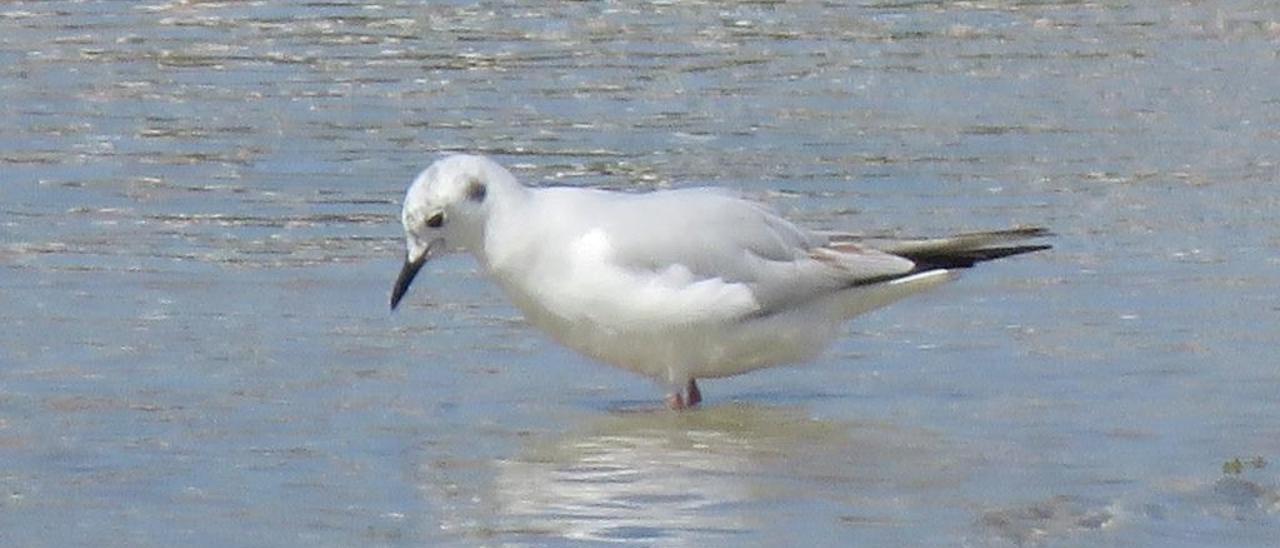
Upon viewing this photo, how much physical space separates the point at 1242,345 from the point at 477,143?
432 cm

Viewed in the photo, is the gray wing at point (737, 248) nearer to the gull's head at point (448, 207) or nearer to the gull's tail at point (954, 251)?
the gull's tail at point (954, 251)

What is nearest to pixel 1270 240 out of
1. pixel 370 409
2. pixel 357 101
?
pixel 370 409

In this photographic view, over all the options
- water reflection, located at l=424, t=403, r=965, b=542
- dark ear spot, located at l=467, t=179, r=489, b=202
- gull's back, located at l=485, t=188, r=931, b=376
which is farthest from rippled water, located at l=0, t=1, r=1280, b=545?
dark ear spot, located at l=467, t=179, r=489, b=202

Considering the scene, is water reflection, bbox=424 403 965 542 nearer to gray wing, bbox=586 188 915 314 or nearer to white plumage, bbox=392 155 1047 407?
white plumage, bbox=392 155 1047 407

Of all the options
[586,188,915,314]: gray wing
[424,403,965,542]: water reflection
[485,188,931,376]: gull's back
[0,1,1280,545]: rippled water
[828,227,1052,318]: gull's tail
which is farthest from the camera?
[828,227,1052,318]: gull's tail

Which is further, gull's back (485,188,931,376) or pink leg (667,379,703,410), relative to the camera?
pink leg (667,379,703,410)

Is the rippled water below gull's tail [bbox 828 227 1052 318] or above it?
below

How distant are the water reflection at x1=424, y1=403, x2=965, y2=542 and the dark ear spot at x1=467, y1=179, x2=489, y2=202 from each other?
2.37 ft

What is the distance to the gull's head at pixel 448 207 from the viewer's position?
8.65 metres

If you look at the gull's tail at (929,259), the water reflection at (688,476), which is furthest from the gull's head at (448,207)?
the gull's tail at (929,259)

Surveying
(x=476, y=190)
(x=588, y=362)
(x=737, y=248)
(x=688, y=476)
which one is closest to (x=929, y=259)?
(x=737, y=248)

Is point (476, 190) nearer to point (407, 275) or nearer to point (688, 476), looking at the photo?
point (407, 275)

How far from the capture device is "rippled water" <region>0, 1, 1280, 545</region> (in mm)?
7531

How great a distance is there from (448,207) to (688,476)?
1.25m
